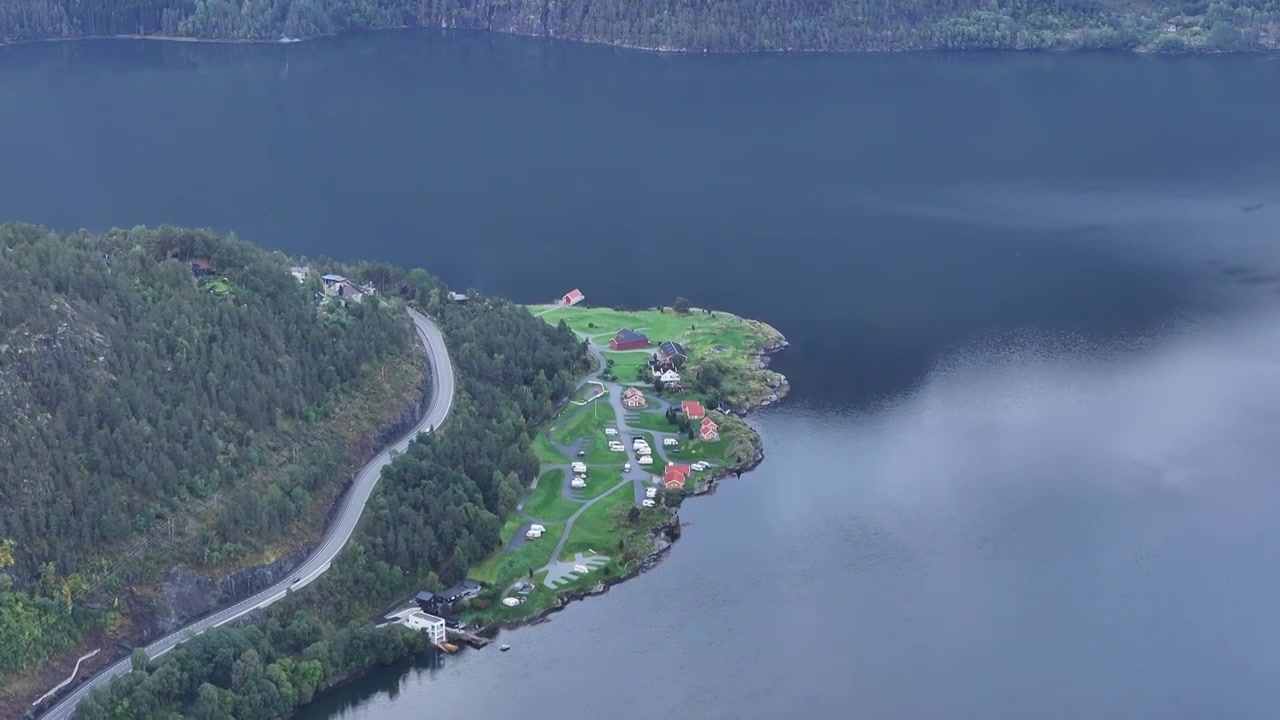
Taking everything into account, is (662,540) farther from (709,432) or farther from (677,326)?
(677,326)

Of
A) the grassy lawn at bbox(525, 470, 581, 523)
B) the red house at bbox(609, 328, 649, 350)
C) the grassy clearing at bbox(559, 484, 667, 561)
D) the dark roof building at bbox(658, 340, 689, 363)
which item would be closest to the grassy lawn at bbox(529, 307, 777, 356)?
the red house at bbox(609, 328, 649, 350)

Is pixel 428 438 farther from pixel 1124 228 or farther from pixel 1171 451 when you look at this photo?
pixel 1124 228

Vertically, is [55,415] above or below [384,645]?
above

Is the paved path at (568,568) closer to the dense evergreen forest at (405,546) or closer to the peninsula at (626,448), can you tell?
the peninsula at (626,448)

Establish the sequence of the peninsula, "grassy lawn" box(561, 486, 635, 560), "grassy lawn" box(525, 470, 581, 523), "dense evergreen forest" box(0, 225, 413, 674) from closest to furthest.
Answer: "dense evergreen forest" box(0, 225, 413, 674), the peninsula, "grassy lawn" box(561, 486, 635, 560), "grassy lawn" box(525, 470, 581, 523)

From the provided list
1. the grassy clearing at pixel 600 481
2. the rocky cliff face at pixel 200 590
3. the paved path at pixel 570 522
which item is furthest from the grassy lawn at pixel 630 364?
the rocky cliff face at pixel 200 590

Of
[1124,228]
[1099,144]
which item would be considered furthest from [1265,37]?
[1124,228]

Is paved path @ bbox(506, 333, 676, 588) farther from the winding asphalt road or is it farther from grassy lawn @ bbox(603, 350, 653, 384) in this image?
the winding asphalt road

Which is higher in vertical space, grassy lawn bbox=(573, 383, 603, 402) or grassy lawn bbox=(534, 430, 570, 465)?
grassy lawn bbox=(573, 383, 603, 402)
